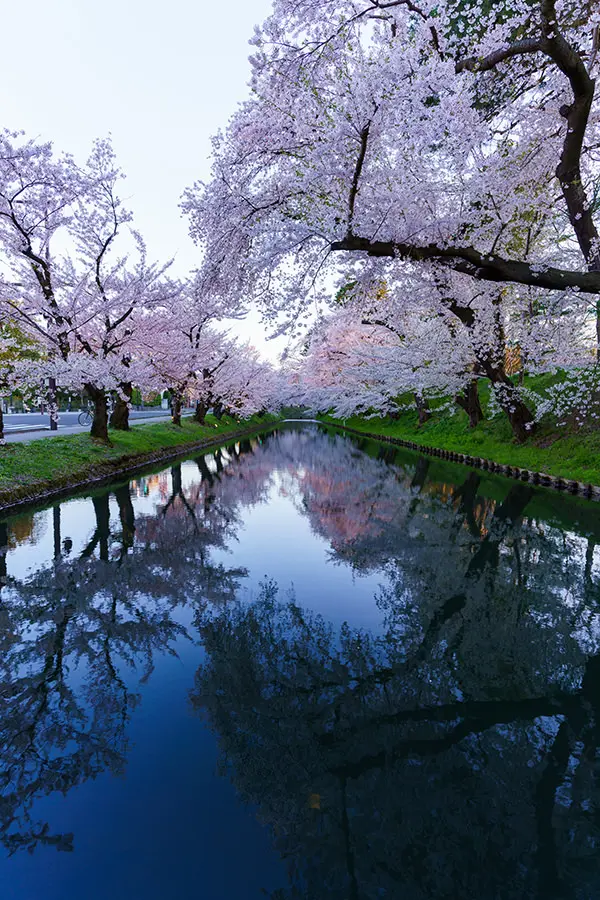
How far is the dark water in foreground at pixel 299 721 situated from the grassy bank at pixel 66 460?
4.30 metres

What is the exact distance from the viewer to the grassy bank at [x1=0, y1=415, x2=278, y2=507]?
43.4 ft

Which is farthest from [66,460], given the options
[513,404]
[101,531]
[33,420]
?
[33,420]

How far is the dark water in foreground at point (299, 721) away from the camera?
291 centimetres

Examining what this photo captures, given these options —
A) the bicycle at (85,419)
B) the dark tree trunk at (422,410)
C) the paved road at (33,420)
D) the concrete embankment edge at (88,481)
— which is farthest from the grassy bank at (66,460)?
the dark tree trunk at (422,410)

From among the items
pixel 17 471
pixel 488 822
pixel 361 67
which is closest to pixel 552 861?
pixel 488 822

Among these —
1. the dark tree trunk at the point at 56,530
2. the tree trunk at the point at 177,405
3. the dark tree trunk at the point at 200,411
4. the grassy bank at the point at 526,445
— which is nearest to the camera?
the dark tree trunk at the point at 56,530

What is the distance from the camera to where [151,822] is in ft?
10.6

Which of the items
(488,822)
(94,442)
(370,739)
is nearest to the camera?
(488,822)

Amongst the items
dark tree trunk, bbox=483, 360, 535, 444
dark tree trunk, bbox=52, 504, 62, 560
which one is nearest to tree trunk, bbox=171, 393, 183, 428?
dark tree trunk, bbox=52, 504, 62, 560

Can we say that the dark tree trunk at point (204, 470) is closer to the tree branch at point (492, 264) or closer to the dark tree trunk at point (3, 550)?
the dark tree trunk at point (3, 550)

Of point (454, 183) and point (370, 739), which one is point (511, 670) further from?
point (454, 183)

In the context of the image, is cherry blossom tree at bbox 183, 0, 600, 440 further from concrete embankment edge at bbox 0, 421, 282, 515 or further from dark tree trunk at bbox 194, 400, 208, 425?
dark tree trunk at bbox 194, 400, 208, 425

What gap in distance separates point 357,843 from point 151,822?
1378 millimetres

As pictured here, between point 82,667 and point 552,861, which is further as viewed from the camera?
point 82,667
